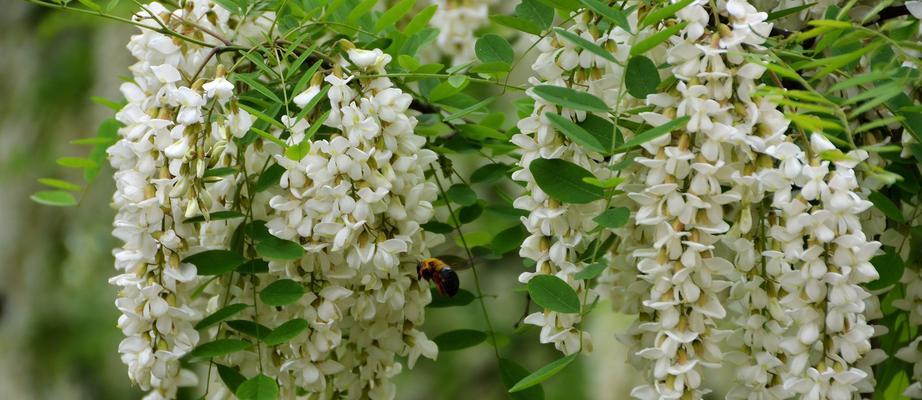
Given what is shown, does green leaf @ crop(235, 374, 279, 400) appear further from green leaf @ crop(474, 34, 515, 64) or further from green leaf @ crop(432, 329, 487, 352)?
green leaf @ crop(474, 34, 515, 64)

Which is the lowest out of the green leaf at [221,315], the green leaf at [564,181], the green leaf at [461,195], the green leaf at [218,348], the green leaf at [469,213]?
the green leaf at [469,213]

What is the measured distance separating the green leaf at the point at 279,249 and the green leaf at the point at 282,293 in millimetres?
32

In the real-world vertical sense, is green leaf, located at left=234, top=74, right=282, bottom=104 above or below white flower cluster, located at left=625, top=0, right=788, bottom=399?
above

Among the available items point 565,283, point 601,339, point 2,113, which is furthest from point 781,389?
point 2,113

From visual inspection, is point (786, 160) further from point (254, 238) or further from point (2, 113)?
point (2, 113)

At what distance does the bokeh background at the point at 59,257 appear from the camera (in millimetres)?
2783

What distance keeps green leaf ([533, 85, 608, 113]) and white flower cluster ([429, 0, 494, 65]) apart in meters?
0.82

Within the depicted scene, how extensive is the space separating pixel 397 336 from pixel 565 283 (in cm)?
25

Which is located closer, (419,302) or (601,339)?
(419,302)

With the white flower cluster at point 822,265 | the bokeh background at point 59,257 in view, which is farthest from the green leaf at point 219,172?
the bokeh background at point 59,257

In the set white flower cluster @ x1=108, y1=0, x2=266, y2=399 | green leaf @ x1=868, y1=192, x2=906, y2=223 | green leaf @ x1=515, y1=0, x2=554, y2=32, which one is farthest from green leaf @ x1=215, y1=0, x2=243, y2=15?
green leaf @ x1=868, y1=192, x2=906, y2=223

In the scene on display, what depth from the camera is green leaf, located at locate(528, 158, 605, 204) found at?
2.87 feet

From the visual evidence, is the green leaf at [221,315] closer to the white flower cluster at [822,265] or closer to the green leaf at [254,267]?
the green leaf at [254,267]

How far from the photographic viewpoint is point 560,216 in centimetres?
91
